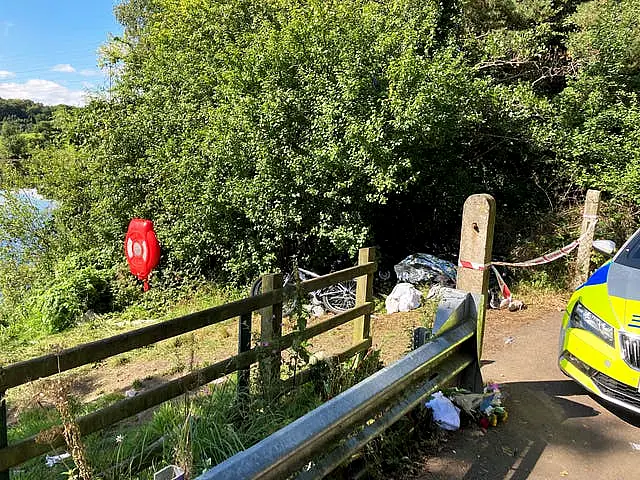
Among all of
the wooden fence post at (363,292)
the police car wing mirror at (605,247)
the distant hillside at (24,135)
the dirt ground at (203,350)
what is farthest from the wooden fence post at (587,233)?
the distant hillside at (24,135)

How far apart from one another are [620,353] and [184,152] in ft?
27.5

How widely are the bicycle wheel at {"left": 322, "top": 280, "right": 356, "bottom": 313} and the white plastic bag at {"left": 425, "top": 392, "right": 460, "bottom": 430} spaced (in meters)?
5.00

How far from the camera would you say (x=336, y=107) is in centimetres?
831

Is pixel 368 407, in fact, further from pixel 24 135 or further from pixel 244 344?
pixel 24 135

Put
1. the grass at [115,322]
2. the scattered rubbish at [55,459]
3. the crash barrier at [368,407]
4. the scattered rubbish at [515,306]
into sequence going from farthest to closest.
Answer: the grass at [115,322] < the scattered rubbish at [515,306] < the scattered rubbish at [55,459] < the crash barrier at [368,407]

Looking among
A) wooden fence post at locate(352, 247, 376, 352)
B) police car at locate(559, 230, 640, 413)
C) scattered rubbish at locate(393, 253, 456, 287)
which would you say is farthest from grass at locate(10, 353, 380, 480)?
scattered rubbish at locate(393, 253, 456, 287)

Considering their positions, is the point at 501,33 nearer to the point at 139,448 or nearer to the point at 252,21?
the point at 252,21

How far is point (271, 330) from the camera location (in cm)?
382

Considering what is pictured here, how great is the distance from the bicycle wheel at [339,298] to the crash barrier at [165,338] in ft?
12.4

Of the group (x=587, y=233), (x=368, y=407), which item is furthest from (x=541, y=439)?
(x=587, y=233)

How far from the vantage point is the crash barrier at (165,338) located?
96.3 inches

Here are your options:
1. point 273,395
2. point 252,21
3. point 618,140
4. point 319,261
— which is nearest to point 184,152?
point 319,261

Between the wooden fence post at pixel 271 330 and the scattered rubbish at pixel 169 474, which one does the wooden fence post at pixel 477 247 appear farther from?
the scattered rubbish at pixel 169 474

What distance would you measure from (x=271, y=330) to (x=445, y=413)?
139 centimetres
